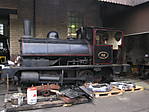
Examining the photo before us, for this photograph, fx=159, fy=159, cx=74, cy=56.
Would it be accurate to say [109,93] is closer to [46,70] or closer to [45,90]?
[45,90]

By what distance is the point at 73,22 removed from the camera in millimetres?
10109

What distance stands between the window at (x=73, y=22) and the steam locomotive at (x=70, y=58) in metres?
3.05

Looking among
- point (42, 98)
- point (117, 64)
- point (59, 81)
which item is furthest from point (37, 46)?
point (117, 64)

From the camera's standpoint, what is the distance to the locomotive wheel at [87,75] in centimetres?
613

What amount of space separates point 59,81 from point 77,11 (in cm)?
584

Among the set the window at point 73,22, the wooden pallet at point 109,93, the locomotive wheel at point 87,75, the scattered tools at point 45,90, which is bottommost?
Answer: the wooden pallet at point 109,93

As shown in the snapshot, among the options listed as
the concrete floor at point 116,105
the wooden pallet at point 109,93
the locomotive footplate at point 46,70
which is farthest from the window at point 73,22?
the concrete floor at point 116,105

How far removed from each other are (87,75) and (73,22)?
4.88 m

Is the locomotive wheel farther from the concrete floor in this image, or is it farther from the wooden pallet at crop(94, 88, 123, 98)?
the concrete floor

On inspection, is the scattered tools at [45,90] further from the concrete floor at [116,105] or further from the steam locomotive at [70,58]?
the concrete floor at [116,105]

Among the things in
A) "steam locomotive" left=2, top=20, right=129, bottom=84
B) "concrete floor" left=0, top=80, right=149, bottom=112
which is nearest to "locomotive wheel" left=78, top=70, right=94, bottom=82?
"steam locomotive" left=2, top=20, right=129, bottom=84

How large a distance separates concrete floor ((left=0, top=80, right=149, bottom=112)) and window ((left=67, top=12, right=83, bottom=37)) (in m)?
5.68

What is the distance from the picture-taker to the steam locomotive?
5.46m

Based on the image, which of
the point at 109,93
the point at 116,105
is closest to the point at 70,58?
the point at 109,93
